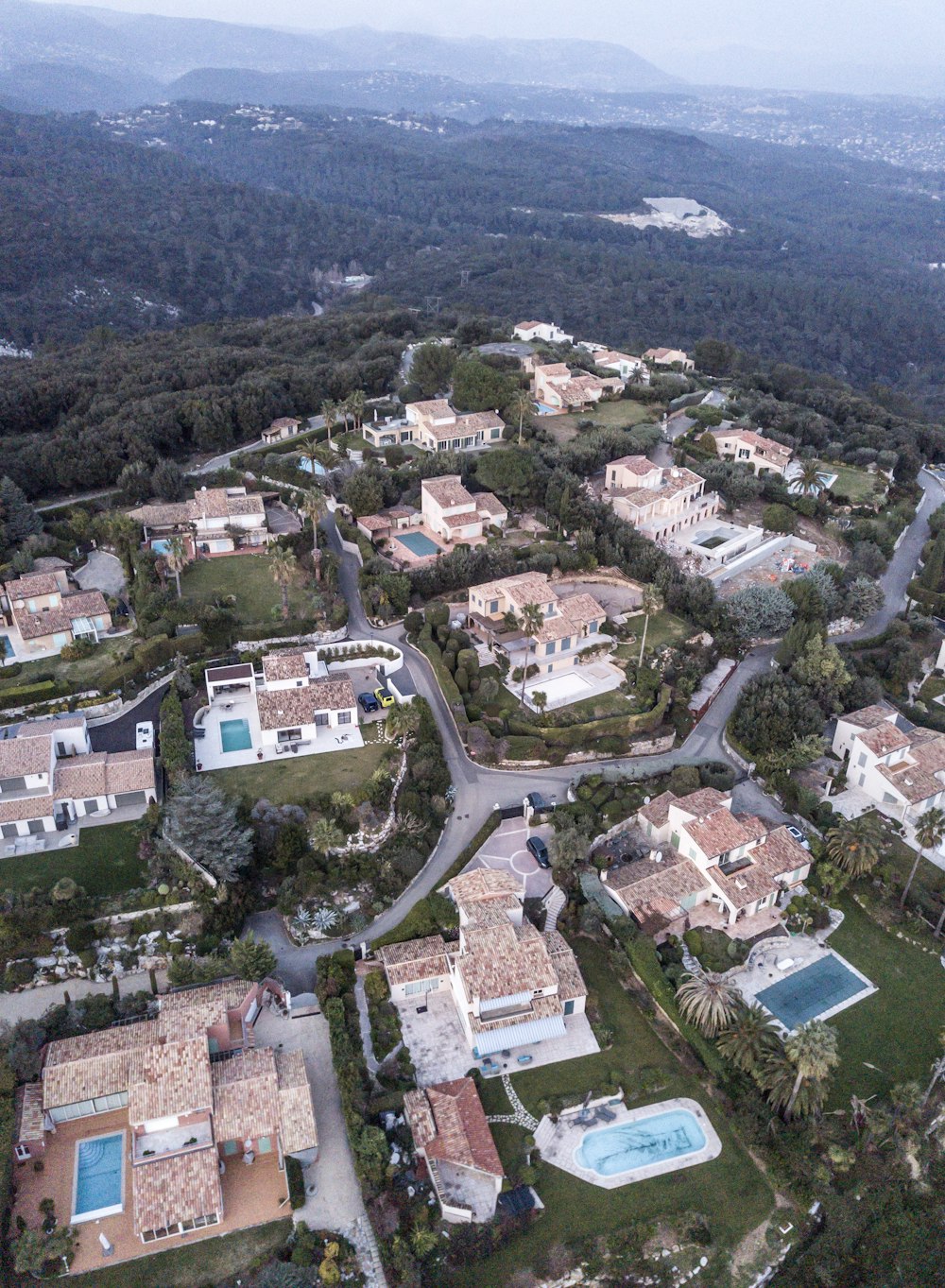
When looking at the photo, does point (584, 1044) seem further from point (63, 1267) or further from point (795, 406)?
point (795, 406)

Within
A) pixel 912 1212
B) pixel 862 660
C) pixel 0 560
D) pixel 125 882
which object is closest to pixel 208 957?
pixel 125 882

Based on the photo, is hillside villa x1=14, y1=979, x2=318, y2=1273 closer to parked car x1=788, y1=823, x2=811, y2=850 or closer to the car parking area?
the car parking area

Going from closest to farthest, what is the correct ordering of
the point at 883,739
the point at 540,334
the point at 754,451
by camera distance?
the point at 883,739 → the point at 754,451 → the point at 540,334

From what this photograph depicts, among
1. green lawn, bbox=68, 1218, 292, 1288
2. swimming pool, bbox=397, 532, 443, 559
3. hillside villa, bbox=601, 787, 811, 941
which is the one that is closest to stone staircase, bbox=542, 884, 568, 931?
hillside villa, bbox=601, 787, 811, 941

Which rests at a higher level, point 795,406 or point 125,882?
point 795,406

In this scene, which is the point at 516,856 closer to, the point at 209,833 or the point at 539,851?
the point at 539,851

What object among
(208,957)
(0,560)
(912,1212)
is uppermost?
(0,560)

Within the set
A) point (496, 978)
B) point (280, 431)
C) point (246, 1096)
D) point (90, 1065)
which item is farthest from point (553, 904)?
A: point (280, 431)
